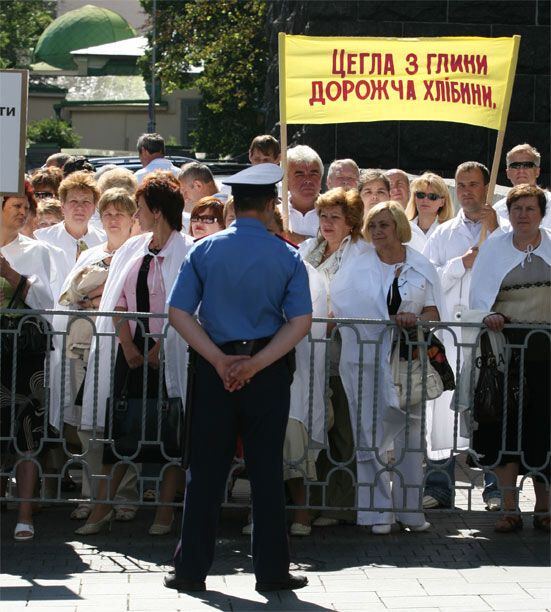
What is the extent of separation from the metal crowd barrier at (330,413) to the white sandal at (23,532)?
15cm

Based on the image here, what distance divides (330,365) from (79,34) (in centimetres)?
9609

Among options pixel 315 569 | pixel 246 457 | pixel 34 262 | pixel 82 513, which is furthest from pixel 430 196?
pixel 246 457

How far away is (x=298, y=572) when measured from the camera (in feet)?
23.5

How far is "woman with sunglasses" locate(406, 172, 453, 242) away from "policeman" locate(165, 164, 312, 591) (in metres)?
3.69

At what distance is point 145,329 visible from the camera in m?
7.89

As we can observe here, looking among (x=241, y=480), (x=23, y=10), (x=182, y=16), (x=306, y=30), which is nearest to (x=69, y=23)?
(x=23, y=10)

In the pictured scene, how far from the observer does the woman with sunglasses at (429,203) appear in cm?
1013

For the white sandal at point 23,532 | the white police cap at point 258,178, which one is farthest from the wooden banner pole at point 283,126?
the white sandal at point 23,532

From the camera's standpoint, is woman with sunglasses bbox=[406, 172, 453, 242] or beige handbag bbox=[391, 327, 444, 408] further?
woman with sunglasses bbox=[406, 172, 453, 242]

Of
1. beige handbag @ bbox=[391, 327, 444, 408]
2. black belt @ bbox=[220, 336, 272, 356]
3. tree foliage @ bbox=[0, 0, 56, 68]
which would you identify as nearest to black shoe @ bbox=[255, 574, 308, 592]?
black belt @ bbox=[220, 336, 272, 356]

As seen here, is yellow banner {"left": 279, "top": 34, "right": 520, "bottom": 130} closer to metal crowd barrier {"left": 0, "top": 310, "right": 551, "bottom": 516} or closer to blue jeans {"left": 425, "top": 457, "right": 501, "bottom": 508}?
metal crowd barrier {"left": 0, "top": 310, "right": 551, "bottom": 516}

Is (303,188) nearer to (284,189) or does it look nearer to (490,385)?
(284,189)

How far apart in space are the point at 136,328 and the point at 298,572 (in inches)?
66.7

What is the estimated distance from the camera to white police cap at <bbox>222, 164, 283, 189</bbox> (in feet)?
21.3
